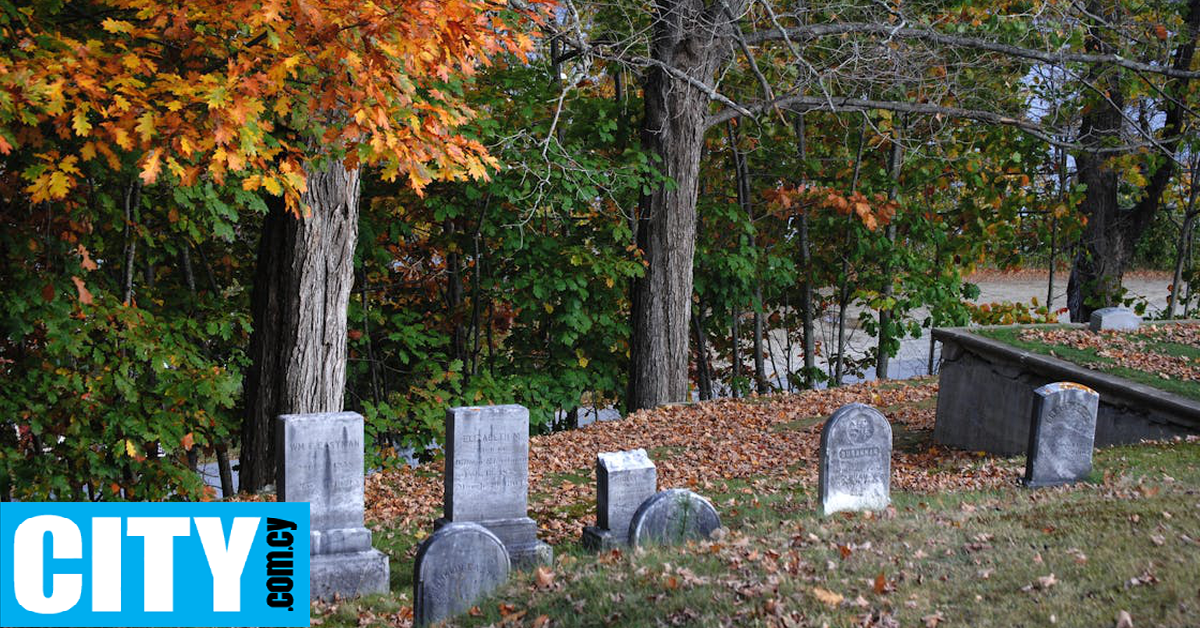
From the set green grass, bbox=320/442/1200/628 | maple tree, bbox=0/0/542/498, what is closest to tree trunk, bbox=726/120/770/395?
maple tree, bbox=0/0/542/498

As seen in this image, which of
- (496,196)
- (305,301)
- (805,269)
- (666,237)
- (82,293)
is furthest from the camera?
(805,269)

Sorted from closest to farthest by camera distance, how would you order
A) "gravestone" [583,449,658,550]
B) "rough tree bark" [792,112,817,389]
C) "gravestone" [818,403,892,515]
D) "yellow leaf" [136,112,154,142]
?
1. "yellow leaf" [136,112,154,142]
2. "gravestone" [583,449,658,550]
3. "gravestone" [818,403,892,515]
4. "rough tree bark" [792,112,817,389]

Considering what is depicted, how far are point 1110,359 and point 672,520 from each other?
22.1ft

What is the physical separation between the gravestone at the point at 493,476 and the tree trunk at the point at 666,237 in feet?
22.0

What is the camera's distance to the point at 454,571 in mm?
6402

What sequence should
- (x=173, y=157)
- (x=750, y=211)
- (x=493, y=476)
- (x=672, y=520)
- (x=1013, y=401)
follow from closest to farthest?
1. (x=672, y=520)
2. (x=173, y=157)
3. (x=493, y=476)
4. (x=1013, y=401)
5. (x=750, y=211)

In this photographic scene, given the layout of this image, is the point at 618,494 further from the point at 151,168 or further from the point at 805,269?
the point at 805,269

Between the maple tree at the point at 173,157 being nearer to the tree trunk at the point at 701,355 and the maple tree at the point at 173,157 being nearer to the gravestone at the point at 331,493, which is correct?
the gravestone at the point at 331,493

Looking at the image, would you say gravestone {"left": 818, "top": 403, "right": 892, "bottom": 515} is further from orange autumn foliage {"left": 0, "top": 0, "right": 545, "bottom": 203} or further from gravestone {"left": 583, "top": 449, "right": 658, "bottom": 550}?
orange autumn foliage {"left": 0, "top": 0, "right": 545, "bottom": 203}

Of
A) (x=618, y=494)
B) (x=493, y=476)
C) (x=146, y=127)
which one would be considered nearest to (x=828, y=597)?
(x=618, y=494)

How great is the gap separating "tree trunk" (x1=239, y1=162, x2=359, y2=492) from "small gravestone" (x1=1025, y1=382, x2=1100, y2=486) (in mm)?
6446

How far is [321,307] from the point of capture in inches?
402

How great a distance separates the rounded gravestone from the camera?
7105mm

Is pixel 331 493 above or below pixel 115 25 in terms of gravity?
below
